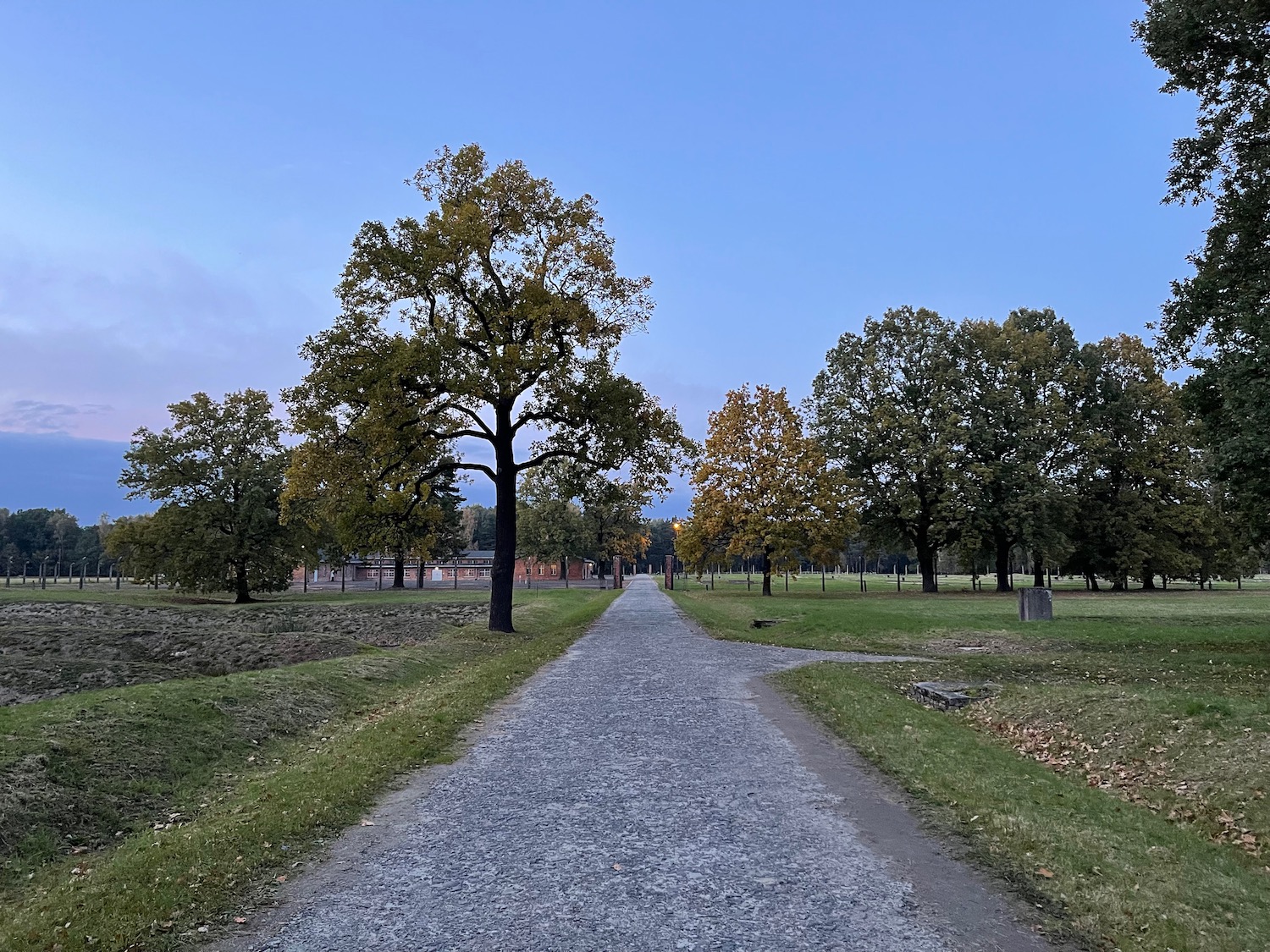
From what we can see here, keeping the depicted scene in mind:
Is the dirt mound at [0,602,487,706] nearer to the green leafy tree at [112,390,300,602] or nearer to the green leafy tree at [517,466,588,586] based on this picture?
the green leafy tree at [112,390,300,602]

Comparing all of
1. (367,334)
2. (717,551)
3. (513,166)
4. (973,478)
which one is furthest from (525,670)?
(973,478)

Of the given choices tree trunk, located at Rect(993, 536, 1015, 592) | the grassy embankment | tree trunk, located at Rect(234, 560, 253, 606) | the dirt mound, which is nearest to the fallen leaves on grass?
the grassy embankment

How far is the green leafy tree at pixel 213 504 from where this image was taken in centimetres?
4453

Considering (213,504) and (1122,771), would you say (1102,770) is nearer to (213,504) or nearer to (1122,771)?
(1122,771)

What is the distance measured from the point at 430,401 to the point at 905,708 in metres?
14.5

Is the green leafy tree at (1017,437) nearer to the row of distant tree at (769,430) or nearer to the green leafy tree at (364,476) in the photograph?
the row of distant tree at (769,430)

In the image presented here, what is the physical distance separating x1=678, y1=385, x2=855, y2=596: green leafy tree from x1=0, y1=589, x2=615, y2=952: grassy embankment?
32.9 m

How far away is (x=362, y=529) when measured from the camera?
846 inches

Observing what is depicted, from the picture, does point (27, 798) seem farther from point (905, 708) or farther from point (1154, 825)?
point (905, 708)

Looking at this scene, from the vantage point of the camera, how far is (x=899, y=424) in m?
47.8

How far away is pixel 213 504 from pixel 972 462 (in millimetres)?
43366

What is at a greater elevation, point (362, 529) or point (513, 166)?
point (513, 166)

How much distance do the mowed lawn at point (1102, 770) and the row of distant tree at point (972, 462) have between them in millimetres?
27364

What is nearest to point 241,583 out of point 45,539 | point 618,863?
point 618,863
